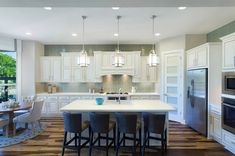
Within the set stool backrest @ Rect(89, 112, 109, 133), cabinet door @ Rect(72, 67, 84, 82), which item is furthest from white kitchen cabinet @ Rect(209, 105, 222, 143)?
cabinet door @ Rect(72, 67, 84, 82)

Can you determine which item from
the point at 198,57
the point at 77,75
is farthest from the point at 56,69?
the point at 198,57

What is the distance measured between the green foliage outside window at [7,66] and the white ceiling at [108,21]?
1156 millimetres

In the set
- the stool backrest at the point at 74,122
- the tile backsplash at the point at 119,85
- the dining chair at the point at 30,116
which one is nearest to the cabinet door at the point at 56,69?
the tile backsplash at the point at 119,85

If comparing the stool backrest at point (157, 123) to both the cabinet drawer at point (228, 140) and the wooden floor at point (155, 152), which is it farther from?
the cabinet drawer at point (228, 140)

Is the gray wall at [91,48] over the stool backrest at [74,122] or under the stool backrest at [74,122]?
over

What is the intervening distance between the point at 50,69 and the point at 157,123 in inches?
209

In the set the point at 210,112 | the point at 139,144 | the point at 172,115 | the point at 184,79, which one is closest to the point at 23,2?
the point at 139,144

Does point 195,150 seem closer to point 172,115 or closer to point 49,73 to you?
point 172,115

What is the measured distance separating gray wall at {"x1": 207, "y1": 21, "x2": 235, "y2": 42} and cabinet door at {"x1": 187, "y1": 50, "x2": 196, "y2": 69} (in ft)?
2.36

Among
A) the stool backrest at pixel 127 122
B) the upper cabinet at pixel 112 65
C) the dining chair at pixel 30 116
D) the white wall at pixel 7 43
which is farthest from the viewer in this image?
the upper cabinet at pixel 112 65

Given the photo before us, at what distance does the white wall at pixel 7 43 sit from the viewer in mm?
6652

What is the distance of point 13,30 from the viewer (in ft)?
19.0

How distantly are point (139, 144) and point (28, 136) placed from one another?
2.89m

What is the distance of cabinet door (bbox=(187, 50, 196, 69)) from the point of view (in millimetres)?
5777
